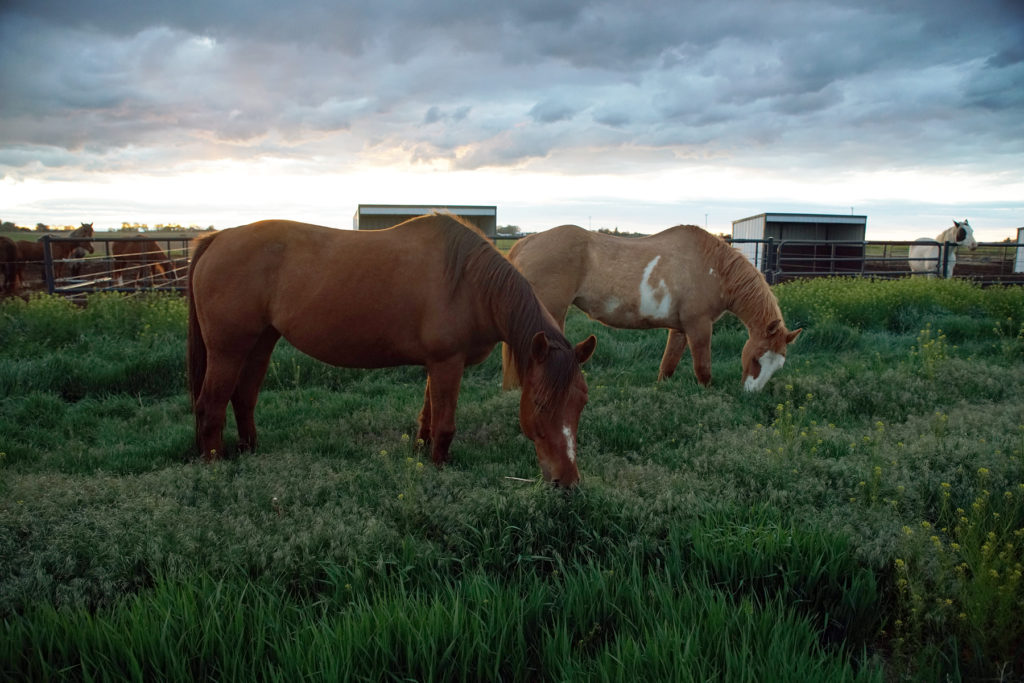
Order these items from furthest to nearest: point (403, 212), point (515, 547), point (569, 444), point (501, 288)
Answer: point (403, 212)
point (501, 288)
point (569, 444)
point (515, 547)

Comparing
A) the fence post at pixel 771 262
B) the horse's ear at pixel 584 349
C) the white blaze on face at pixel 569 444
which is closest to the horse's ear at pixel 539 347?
the horse's ear at pixel 584 349

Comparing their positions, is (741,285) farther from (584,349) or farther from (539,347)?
(539,347)

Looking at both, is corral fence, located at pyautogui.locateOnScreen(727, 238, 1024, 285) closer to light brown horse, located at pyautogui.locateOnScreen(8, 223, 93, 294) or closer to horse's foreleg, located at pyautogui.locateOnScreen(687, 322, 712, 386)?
horse's foreleg, located at pyautogui.locateOnScreen(687, 322, 712, 386)

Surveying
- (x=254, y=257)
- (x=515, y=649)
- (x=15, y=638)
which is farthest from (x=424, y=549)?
(x=254, y=257)

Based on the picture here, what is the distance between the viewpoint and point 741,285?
6520mm

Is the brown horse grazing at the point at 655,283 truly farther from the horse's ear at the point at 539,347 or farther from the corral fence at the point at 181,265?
the corral fence at the point at 181,265

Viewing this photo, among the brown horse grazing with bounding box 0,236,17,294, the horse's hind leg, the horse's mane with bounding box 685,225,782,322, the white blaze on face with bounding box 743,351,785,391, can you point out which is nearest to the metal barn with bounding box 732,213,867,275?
the horse's mane with bounding box 685,225,782,322

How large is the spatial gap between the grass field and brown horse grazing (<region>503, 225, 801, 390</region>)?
121cm

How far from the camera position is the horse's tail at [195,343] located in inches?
176

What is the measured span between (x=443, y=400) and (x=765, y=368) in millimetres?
3743

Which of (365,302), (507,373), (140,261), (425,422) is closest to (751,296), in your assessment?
(507,373)

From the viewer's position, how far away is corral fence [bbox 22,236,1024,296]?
11.7 metres

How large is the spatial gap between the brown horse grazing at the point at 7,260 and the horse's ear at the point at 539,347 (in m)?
15.1

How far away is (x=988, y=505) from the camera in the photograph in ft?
10.9
